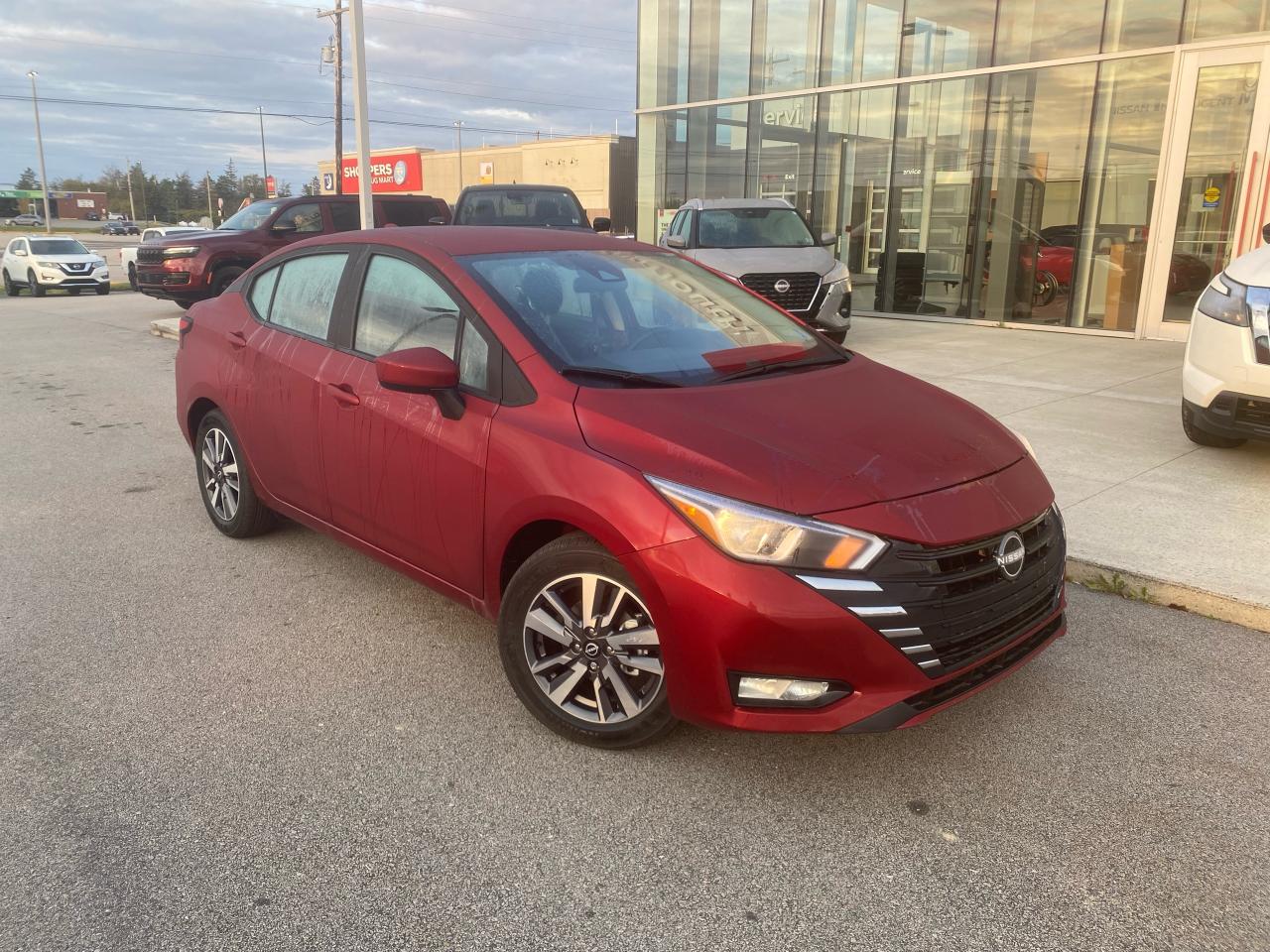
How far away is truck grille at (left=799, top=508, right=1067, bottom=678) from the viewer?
8.81 ft

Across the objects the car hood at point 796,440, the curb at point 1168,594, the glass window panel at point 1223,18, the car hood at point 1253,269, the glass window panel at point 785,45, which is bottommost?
the curb at point 1168,594

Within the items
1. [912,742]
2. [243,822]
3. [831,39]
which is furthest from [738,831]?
[831,39]

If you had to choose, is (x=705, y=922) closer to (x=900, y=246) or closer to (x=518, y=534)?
(x=518, y=534)

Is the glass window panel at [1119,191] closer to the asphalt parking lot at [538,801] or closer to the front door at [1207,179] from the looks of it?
the front door at [1207,179]

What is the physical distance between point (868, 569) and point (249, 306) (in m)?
3.57

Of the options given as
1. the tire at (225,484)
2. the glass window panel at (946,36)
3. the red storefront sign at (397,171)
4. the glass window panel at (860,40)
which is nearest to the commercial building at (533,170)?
the red storefront sign at (397,171)

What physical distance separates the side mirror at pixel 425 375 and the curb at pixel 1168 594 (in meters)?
3.08

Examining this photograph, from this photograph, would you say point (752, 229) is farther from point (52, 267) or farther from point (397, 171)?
point (397, 171)

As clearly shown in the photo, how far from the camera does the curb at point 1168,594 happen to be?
13.9ft

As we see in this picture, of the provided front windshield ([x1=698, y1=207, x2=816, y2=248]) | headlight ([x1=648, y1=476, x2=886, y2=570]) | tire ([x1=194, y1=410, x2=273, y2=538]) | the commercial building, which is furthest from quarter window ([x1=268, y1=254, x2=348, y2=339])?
the commercial building

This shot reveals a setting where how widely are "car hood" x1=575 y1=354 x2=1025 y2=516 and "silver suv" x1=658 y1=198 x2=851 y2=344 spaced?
717 centimetres

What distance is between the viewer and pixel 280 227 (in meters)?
Result: 15.6

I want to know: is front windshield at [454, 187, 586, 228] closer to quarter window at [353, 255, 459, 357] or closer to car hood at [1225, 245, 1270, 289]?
car hood at [1225, 245, 1270, 289]

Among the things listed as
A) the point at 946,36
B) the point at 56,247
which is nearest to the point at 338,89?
the point at 56,247
